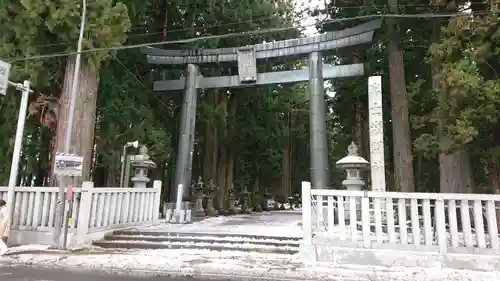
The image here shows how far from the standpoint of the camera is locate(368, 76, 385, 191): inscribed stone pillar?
9.05 meters

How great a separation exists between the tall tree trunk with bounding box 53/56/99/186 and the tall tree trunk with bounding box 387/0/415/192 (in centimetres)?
895

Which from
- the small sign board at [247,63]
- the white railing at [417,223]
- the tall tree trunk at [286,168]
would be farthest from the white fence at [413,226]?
the tall tree trunk at [286,168]

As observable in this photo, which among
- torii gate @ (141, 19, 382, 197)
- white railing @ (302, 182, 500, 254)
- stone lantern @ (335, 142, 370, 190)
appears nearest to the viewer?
white railing @ (302, 182, 500, 254)

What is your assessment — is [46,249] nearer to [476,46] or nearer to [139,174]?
[139,174]

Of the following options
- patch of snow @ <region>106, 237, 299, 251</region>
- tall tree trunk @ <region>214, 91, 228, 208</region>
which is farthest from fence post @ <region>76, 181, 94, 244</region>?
tall tree trunk @ <region>214, 91, 228, 208</region>

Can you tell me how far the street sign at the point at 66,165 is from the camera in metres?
7.12

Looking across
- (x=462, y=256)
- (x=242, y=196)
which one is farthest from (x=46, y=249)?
(x=242, y=196)

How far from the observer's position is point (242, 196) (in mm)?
21875

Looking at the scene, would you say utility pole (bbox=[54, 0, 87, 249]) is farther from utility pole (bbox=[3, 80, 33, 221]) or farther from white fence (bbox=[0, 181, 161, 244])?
utility pole (bbox=[3, 80, 33, 221])

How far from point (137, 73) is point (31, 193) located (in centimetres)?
884

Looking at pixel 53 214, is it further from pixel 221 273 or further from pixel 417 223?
pixel 417 223

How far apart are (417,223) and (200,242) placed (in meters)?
4.28

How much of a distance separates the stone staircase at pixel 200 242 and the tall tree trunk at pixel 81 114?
187 cm

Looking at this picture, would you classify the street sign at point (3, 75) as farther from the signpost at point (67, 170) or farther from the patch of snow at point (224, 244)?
the patch of snow at point (224, 244)
